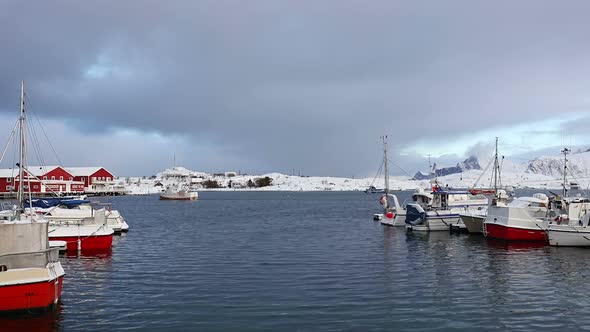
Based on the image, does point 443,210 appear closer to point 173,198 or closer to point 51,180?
point 173,198

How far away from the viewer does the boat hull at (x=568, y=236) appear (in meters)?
36.9

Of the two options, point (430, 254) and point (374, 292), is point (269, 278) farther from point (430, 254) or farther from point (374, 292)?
point (430, 254)

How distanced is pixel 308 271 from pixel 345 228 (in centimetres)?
2948

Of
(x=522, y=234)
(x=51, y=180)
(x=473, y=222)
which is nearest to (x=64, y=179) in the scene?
(x=51, y=180)

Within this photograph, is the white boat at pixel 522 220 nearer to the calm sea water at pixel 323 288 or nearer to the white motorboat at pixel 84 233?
the calm sea water at pixel 323 288

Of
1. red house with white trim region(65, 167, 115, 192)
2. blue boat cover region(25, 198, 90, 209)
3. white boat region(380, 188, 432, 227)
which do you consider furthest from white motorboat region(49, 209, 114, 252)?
red house with white trim region(65, 167, 115, 192)

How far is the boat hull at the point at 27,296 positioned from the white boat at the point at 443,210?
38779 millimetres

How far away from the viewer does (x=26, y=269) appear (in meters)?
17.5

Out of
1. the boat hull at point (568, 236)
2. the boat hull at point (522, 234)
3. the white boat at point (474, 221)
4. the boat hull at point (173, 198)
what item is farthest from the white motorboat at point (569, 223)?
the boat hull at point (173, 198)

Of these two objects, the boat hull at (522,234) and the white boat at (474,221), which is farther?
the white boat at (474,221)

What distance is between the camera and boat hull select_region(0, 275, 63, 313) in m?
17.4

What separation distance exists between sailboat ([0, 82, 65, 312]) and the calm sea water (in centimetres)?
65

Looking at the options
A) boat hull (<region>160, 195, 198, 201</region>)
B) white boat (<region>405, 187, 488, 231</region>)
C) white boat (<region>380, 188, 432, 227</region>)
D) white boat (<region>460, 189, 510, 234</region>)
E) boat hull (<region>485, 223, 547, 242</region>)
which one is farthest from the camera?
boat hull (<region>160, 195, 198, 201</region>)

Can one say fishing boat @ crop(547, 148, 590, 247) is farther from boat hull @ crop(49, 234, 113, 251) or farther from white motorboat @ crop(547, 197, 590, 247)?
boat hull @ crop(49, 234, 113, 251)
